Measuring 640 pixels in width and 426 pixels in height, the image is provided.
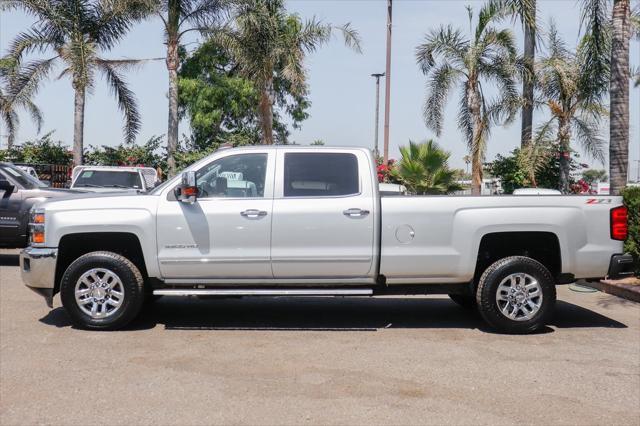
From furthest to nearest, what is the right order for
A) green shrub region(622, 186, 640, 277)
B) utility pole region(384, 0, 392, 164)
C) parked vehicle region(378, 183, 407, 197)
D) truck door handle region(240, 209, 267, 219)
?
1. utility pole region(384, 0, 392, 164)
2. green shrub region(622, 186, 640, 277)
3. parked vehicle region(378, 183, 407, 197)
4. truck door handle region(240, 209, 267, 219)

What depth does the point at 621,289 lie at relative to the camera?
10.1 m

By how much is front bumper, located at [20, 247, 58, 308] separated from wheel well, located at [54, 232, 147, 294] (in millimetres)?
123

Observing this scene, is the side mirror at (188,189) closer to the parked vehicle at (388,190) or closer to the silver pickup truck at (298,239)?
the silver pickup truck at (298,239)

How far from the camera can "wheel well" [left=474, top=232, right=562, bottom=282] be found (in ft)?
24.7

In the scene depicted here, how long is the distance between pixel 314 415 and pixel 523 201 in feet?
12.3

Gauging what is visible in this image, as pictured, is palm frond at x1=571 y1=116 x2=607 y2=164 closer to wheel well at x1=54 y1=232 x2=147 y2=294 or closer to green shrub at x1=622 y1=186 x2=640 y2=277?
green shrub at x1=622 y1=186 x2=640 y2=277

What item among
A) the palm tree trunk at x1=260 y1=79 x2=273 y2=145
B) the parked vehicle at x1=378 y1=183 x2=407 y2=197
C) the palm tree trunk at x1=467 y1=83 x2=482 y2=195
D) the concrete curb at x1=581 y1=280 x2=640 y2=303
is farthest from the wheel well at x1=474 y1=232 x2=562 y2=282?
the palm tree trunk at x1=260 y1=79 x2=273 y2=145

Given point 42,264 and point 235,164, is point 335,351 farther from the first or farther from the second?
point 42,264

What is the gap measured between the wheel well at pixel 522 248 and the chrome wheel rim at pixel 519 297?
0.37 meters

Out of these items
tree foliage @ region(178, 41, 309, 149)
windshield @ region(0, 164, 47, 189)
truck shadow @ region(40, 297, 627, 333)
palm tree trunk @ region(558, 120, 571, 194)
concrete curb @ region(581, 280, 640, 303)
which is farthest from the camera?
tree foliage @ region(178, 41, 309, 149)

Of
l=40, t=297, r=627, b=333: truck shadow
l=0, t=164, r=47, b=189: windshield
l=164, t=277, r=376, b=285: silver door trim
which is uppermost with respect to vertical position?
l=0, t=164, r=47, b=189: windshield

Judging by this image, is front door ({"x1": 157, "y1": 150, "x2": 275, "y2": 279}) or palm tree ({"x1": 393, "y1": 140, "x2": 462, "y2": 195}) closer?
front door ({"x1": 157, "y1": 150, "x2": 275, "y2": 279})

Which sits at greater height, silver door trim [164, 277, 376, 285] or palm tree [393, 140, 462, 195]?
palm tree [393, 140, 462, 195]

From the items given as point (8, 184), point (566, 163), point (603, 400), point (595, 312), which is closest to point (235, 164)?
point (603, 400)
